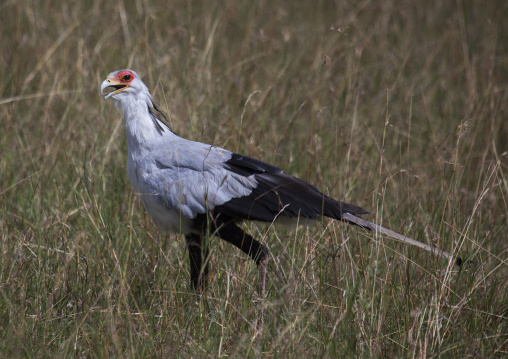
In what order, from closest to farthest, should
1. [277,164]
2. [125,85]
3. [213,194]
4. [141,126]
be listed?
[213,194], [141,126], [125,85], [277,164]

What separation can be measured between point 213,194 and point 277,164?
138 centimetres

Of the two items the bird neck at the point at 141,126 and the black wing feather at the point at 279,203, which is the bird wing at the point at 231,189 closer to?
the black wing feather at the point at 279,203

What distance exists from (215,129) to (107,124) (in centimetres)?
82

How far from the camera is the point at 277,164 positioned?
4844 millimetres

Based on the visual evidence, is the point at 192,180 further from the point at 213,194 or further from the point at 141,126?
the point at 141,126

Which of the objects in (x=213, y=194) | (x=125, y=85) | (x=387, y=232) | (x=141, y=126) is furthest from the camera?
(x=125, y=85)

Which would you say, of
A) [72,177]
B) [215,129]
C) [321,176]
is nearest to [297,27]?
[215,129]

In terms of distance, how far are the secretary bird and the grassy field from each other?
0.15m

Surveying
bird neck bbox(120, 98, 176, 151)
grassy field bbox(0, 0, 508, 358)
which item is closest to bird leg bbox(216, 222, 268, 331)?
grassy field bbox(0, 0, 508, 358)

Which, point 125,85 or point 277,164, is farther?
point 277,164

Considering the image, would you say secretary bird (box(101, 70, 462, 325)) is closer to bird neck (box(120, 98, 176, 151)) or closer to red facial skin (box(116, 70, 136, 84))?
bird neck (box(120, 98, 176, 151))

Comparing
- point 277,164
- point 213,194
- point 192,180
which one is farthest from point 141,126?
point 277,164

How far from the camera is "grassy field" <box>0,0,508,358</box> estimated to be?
3.03 metres

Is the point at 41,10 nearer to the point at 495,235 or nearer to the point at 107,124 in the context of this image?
the point at 107,124
